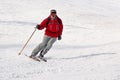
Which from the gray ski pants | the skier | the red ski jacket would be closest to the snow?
the gray ski pants

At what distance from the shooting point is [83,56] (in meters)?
13.8

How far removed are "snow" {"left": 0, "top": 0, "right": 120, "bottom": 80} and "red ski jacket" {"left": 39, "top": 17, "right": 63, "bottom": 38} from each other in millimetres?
1021

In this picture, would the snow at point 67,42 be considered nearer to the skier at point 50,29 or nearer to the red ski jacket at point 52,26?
the skier at point 50,29

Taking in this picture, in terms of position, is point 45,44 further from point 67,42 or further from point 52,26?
point 67,42

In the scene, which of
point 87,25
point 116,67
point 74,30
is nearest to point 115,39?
point 74,30

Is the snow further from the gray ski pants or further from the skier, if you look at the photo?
the skier

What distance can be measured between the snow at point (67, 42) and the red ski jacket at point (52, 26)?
102cm

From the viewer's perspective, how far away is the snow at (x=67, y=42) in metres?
10.6

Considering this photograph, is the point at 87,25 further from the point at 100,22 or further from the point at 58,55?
the point at 58,55

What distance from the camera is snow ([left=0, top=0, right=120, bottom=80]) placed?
418 inches

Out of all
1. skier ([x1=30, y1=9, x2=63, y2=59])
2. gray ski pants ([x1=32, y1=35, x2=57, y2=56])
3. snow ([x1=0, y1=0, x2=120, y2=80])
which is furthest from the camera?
gray ski pants ([x1=32, y1=35, x2=57, y2=56])

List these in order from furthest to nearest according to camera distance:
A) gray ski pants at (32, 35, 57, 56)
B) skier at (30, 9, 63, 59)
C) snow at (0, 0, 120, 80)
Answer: gray ski pants at (32, 35, 57, 56), skier at (30, 9, 63, 59), snow at (0, 0, 120, 80)

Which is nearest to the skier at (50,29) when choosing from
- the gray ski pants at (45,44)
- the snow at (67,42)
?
the gray ski pants at (45,44)

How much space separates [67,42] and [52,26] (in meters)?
5.29
